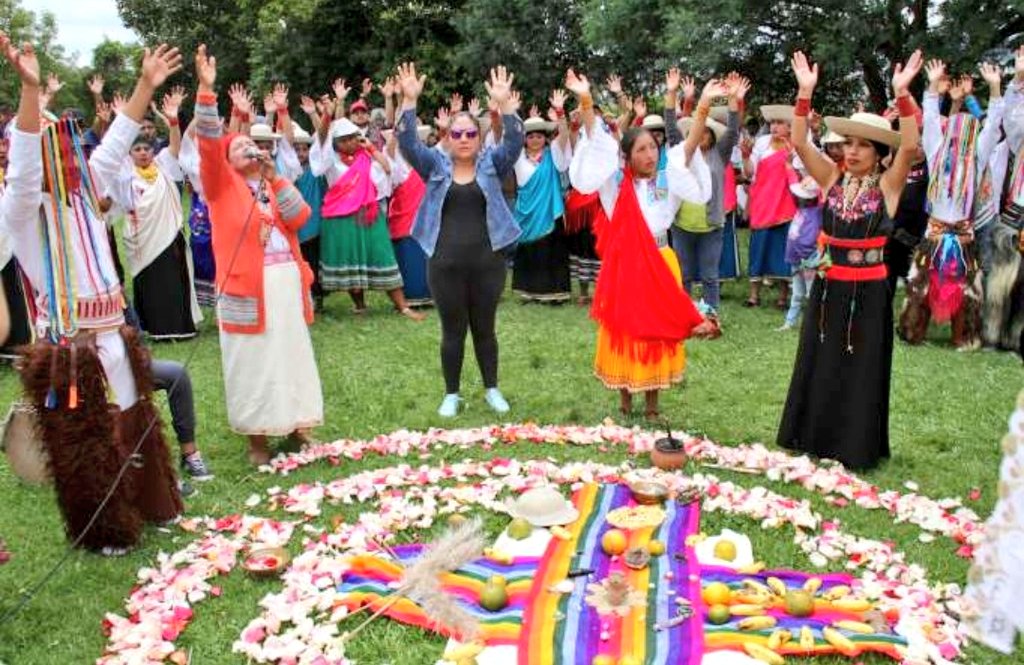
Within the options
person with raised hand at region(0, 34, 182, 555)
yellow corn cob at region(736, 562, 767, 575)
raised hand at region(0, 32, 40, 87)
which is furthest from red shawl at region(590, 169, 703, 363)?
raised hand at region(0, 32, 40, 87)

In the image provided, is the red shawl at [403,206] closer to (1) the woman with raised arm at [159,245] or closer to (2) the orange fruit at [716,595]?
(1) the woman with raised arm at [159,245]

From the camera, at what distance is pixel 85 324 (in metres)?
4.12

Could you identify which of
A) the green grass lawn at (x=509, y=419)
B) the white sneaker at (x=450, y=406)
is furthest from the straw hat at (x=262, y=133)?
the white sneaker at (x=450, y=406)

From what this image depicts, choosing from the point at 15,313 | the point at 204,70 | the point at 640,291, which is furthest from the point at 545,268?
the point at 204,70

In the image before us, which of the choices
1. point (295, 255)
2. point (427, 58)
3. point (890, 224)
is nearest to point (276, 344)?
point (295, 255)

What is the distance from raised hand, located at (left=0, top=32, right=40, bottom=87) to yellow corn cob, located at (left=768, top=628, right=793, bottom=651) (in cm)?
348

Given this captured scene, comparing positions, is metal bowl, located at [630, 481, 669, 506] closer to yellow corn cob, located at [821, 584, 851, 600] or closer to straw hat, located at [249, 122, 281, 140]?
yellow corn cob, located at [821, 584, 851, 600]

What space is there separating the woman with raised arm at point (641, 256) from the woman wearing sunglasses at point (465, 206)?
1.55 ft

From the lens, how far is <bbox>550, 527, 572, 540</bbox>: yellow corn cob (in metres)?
4.29

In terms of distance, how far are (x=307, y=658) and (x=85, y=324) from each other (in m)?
1.83

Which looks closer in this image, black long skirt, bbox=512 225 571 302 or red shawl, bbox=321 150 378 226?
red shawl, bbox=321 150 378 226

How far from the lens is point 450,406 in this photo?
6277 millimetres

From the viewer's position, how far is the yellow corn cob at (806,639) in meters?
3.38

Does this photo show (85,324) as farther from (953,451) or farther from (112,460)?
(953,451)
